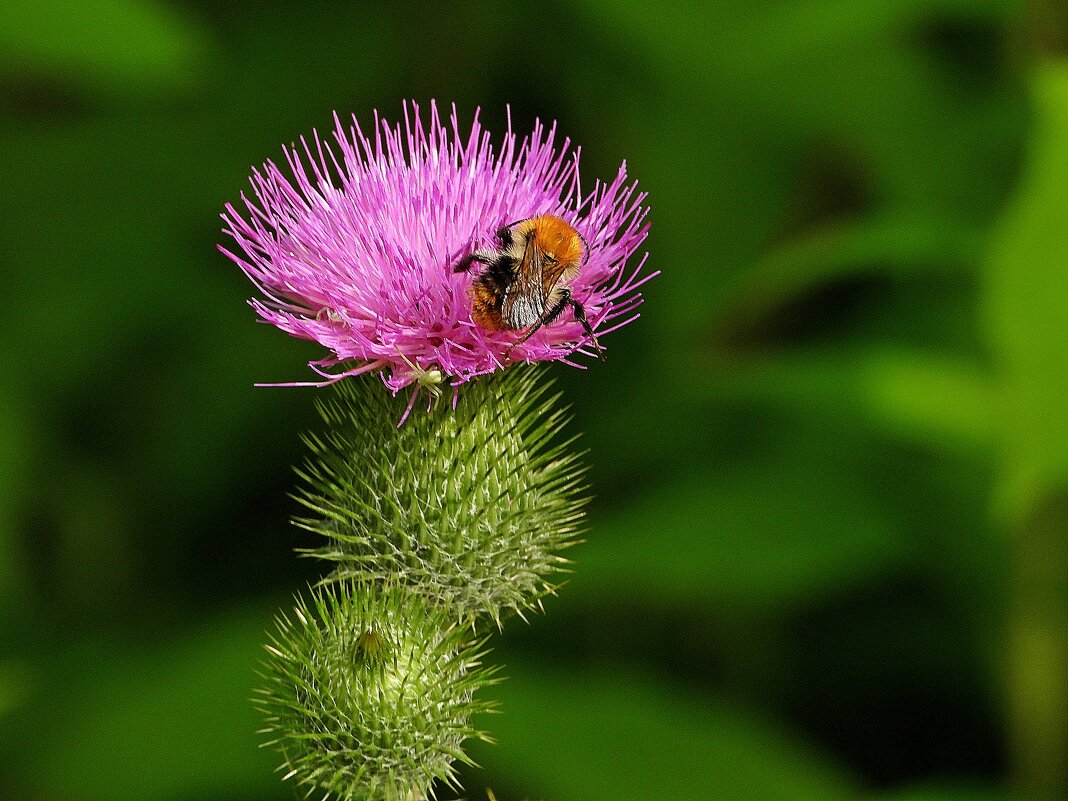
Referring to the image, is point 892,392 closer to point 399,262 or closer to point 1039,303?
point 1039,303

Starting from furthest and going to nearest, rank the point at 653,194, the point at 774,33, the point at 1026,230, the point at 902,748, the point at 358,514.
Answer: the point at 653,194, the point at 902,748, the point at 774,33, the point at 1026,230, the point at 358,514

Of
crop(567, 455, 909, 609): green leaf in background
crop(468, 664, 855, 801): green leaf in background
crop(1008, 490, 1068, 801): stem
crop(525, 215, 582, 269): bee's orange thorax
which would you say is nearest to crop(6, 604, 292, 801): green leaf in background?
crop(468, 664, 855, 801): green leaf in background

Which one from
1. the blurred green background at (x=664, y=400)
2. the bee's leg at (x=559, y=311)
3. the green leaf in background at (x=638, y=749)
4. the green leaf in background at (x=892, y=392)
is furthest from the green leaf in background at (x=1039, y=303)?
the bee's leg at (x=559, y=311)

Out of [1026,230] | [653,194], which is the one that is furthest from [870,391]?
[653,194]

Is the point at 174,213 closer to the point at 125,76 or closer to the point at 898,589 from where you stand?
the point at 125,76

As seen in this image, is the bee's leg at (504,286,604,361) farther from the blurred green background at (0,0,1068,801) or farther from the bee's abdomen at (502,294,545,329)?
the blurred green background at (0,0,1068,801)

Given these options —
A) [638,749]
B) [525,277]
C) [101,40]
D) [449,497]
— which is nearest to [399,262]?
[525,277]

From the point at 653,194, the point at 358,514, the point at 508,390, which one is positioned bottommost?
the point at 358,514
